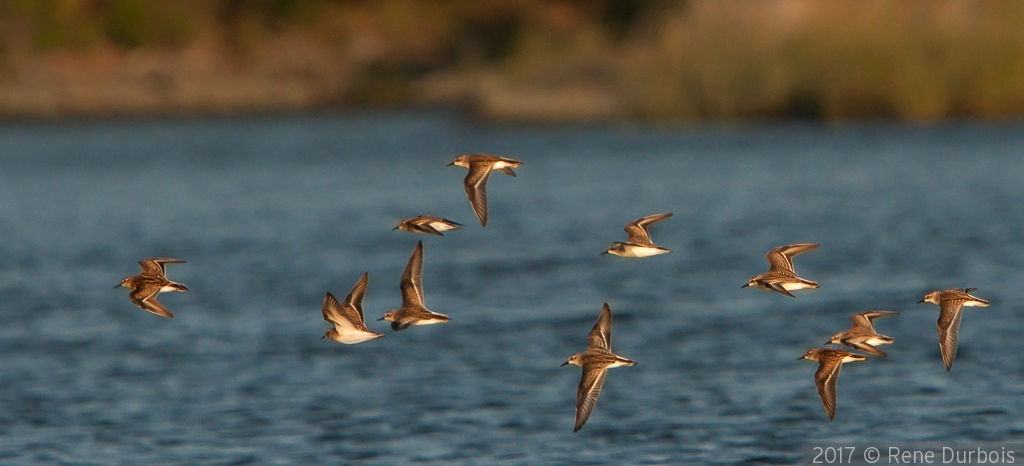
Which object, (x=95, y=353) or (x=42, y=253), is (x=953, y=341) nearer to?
(x=95, y=353)

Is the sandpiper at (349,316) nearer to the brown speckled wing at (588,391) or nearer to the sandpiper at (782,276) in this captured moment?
the brown speckled wing at (588,391)

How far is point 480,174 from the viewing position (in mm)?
10633

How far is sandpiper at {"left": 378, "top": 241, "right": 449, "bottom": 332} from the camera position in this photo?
10039 millimetres

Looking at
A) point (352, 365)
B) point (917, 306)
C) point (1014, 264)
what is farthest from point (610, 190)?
point (352, 365)

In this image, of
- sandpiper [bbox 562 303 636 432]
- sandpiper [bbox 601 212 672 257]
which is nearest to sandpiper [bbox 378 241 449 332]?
sandpiper [bbox 562 303 636 432]

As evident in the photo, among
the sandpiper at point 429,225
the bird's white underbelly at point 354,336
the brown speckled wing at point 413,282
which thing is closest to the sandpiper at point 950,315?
the sandpiper at point 429,225

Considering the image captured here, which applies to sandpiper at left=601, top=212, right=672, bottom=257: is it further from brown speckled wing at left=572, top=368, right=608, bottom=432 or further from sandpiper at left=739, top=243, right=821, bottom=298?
brown speckled wing at left=572, top=368, right=608, bottom=432

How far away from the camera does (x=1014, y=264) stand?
22.2 m

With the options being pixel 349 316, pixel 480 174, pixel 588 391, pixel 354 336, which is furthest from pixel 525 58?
pixel 588 391

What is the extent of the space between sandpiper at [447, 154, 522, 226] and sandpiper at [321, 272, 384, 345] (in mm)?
857

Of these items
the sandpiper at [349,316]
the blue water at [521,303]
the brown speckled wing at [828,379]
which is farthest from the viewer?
the blue water at [521,303]

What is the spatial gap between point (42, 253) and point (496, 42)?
53.4 m

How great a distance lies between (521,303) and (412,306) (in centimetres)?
1015

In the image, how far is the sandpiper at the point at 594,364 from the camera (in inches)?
389
